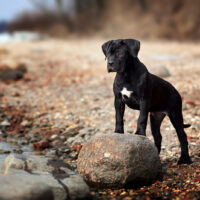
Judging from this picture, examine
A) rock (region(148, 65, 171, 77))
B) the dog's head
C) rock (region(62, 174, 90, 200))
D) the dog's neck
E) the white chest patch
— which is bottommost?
rock (region(62, 174, 90, 200))

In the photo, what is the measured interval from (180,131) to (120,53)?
1.55m

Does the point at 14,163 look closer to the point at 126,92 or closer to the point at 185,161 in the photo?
the point at 126,92

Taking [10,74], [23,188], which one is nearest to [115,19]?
[10,74]

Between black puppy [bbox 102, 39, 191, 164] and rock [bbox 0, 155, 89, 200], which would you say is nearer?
rock [bbox 0, 155, 89, 200]

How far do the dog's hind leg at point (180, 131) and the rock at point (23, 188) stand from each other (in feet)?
7.04

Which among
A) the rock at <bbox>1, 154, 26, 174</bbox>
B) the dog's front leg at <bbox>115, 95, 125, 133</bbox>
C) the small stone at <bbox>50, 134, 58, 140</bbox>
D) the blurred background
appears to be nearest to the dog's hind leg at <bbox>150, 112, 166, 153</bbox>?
the dog's front leg at <bbox>115, 95, 125, 133</bbox>

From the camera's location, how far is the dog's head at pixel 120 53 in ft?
14.6

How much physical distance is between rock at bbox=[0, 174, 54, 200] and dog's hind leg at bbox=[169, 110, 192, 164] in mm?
2145

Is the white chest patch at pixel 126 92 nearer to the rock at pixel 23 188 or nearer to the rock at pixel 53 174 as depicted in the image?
the rock at pixel 53 174

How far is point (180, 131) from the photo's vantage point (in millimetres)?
5246

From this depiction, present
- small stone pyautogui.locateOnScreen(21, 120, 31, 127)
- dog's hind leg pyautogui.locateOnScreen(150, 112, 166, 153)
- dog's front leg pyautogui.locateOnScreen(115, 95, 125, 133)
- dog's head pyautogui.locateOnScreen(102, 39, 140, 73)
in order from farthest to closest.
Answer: small stone pyautogui.locateOnScreen(21, 120, 31, 127) < dog's hind leg pyautogui.locateOnScreen(150, 112, 166, 153) < dog's front leg pyautogui.locateOnScreen(115, 95, 125, 133) < dog's head pyautogui.locateOnScreen(102, 39, 140, 73)

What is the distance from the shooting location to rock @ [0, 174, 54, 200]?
3498mm

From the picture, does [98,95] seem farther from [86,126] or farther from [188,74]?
[188,74]

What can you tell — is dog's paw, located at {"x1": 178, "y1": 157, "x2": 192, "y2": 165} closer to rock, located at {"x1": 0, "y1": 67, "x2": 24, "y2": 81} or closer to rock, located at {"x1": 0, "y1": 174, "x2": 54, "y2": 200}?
rock, located at {"x1": 0, "y1": 174, "x2": 54, "y2": 200}
